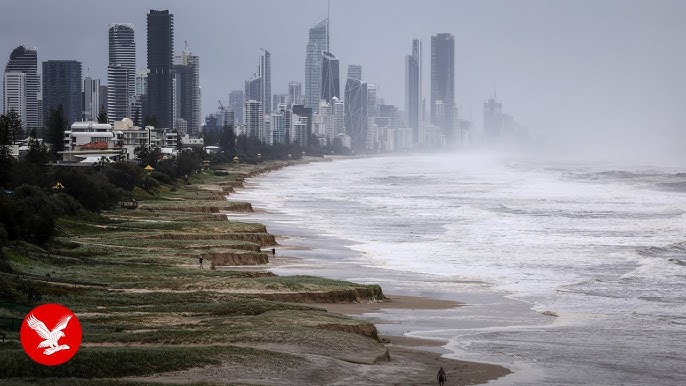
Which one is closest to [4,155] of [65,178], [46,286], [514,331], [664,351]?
[65,178]

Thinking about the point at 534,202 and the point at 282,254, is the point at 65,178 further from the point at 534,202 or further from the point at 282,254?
the point at 534,202

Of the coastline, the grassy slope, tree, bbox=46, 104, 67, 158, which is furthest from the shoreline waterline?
tree, bbox=46, 104, 67, 158

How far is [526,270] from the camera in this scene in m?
53.4

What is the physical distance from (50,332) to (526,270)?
36.3 metres

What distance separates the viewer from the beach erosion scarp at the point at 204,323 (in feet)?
85.3

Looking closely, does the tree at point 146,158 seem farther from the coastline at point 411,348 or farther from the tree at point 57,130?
the coastline at point 411,348

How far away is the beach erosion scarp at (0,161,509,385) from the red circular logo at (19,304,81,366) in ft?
11.0

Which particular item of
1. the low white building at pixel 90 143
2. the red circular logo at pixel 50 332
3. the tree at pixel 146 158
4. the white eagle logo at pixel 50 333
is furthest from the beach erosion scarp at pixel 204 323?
the low white building at pixel 90 143

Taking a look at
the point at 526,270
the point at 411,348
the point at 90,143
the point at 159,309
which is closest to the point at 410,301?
the point at 411,348

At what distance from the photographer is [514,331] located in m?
36.5

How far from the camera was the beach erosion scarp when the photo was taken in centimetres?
2600

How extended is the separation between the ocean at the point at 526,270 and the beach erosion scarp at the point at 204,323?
2460 millimetres

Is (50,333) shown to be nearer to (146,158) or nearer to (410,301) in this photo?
(410,301)

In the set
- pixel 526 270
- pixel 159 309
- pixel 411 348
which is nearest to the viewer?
pixel 411 348
